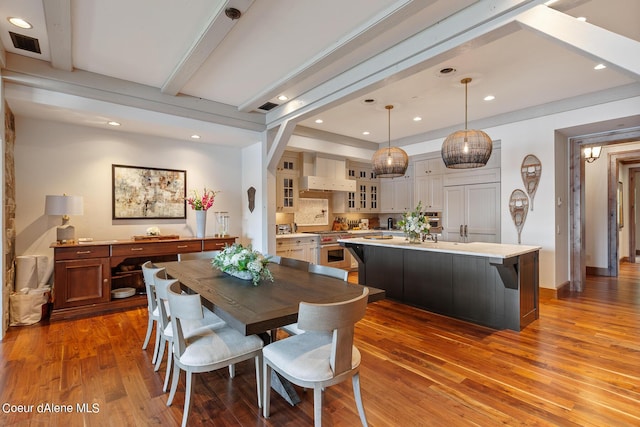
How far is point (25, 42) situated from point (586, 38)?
4697 mm

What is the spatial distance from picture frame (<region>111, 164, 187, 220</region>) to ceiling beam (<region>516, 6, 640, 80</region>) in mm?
4822

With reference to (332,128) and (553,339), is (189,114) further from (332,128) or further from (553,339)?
(553,339)

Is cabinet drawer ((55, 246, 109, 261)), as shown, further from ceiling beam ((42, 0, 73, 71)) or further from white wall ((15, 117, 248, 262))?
ceiling beam ((42, 0, 73, 71))

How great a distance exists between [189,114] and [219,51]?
59.6 inches

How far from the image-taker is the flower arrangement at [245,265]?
92.4 inches

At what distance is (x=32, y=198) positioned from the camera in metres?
4.02

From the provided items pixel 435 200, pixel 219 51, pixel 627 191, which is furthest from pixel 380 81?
pixel 627 191

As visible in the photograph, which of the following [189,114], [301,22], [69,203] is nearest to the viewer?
[301,22]

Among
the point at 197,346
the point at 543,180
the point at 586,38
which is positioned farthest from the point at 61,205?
the point at 543,180

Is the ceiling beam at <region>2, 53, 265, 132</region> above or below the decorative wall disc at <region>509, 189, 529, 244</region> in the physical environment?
above

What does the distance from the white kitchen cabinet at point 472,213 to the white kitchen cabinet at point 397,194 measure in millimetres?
971

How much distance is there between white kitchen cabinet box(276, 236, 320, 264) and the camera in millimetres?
5832

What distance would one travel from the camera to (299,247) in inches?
239

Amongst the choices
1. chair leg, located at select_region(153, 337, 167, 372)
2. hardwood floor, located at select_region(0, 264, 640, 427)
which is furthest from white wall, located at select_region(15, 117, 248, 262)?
chair leg, located at select_region(153, 337, 167, 372)
